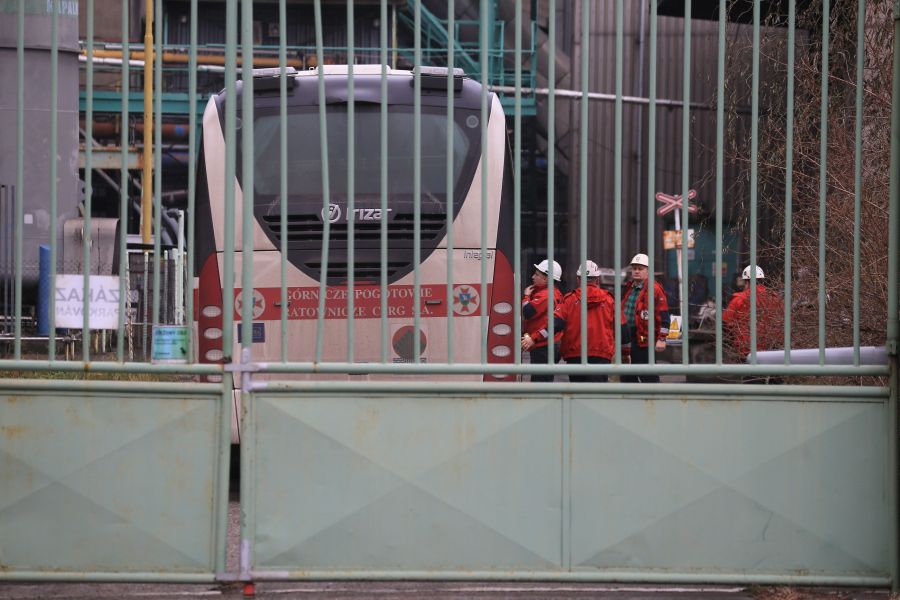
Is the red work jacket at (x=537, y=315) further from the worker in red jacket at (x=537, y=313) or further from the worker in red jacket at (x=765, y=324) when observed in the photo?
the worker in red jacket at (x=765, y=324)

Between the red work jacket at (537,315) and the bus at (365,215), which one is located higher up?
the bus at (365,215)

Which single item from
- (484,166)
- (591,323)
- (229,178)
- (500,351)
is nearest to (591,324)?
(591,323)

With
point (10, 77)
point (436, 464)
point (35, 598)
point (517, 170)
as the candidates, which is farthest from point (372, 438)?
point (10, 77)

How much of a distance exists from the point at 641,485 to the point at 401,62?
23.5 meters

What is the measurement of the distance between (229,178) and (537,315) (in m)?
5.30

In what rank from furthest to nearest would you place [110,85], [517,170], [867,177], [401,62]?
[401,62], [110,85], [867,177], [517,170]

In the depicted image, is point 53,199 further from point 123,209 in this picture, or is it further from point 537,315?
point 537,315

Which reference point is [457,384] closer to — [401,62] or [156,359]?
[156,359]

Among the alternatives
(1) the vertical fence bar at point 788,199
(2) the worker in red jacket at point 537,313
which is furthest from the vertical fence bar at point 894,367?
(2) the worker in red jacket at point 537,313

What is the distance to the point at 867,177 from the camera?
8219mm

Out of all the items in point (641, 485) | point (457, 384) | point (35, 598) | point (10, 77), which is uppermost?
point (10, 77)

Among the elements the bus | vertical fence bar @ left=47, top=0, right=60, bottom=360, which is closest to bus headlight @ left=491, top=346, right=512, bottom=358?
the bus

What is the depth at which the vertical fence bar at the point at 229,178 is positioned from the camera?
509 cm

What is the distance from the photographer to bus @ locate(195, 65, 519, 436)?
6.81m
